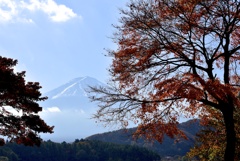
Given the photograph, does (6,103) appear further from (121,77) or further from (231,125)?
(231,125)

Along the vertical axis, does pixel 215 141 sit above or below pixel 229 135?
above

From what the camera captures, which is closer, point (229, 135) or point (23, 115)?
point (229, 135)

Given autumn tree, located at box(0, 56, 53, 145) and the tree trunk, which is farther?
autumn tree, located at box(0, 56, 53, 145)

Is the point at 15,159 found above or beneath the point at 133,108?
above

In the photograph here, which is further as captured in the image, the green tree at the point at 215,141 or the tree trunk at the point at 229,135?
the green tree at the point at 215,141

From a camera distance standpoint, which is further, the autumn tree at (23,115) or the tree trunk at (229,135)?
the autumn tree at (23,115)

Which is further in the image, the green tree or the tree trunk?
A: the green tree

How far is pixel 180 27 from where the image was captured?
1380 centimetres

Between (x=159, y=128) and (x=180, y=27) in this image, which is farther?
(x=159, y=128)

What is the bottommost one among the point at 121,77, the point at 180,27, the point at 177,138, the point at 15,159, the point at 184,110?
the point at 177,138

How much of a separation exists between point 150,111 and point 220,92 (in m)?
3.44

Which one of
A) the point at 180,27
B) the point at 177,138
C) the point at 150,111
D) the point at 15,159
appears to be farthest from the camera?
the point at 15,159

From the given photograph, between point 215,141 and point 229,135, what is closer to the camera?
point 229,135

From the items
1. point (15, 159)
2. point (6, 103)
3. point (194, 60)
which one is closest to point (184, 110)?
point (194, 60)
